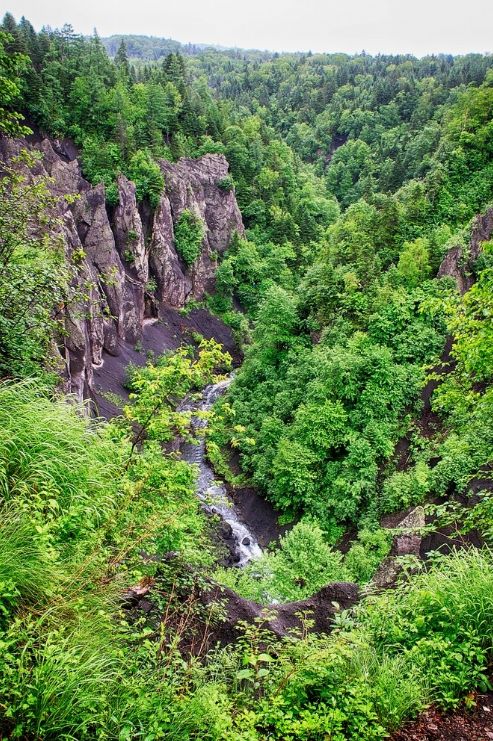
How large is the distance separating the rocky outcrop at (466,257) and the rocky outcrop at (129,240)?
21.3 meters

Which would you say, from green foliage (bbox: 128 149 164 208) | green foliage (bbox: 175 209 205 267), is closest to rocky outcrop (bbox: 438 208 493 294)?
green foliage (bbox: 175 209 205 267)

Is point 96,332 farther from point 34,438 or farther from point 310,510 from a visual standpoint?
point 34,438

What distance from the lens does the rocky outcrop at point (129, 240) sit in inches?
1329

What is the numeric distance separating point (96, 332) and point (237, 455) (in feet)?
50.4

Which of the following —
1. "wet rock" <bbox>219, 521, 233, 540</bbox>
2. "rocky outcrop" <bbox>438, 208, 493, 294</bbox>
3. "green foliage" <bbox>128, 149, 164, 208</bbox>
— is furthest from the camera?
"green foliage" <bbox>128, 149, 164, 208</bbox>

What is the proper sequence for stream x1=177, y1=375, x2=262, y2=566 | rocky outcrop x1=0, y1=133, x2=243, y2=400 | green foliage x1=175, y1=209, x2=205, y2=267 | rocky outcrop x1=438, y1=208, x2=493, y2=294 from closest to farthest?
stream x1=177, y1=375, x2=262, y2=566 < rocky outcrop x1=438, y1=208, x2=493, y2=294 < rocky outcrop x1=0, y1=133, x2=243, y2=400 < green foliage x1=175, y1=209, x2=205, y2=267

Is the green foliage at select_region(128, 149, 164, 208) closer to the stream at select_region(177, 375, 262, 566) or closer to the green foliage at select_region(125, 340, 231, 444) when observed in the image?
the stream at select_region(177, 375, 262, 566)

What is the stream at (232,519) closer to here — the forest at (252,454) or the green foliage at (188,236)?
the forest at (252,454)

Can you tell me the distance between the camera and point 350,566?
709 inches

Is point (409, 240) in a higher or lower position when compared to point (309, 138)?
lower

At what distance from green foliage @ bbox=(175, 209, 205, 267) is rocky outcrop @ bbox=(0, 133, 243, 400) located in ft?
2.17

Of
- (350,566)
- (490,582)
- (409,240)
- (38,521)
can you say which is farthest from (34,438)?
(409,240)

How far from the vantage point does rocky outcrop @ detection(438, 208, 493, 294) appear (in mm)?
25266

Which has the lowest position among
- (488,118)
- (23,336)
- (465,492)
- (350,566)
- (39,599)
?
(350,566)
